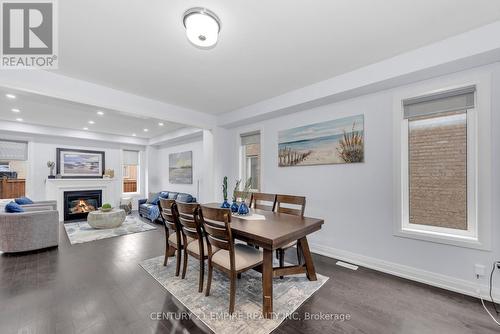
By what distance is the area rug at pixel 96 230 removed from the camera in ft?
13.7

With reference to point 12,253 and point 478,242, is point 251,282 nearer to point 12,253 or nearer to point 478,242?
point 478,242

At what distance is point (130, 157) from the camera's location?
7555 mm

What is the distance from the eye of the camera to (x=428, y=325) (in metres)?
1.75

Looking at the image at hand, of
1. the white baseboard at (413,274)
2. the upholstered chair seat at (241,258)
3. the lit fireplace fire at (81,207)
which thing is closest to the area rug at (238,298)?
the upholstered chair seat at (241,258)

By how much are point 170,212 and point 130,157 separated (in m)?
6.03

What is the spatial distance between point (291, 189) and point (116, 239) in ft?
11.7

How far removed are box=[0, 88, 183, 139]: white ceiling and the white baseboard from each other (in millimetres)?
4114

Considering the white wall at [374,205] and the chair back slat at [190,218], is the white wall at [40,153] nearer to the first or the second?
the chair back slat at [190,218]

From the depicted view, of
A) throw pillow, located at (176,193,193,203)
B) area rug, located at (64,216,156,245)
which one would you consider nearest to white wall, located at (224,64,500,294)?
throw pillow, located at (176,193,193,203)

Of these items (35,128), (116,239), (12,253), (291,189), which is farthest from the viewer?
(35,128)

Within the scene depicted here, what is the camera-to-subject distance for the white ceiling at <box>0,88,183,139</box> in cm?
384

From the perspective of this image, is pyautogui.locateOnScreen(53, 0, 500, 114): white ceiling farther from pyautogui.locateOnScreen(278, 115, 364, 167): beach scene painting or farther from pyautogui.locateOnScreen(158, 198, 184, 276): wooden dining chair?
pyautogui.locateOnScreen(158, 198, 184, 276): wooden dining chair

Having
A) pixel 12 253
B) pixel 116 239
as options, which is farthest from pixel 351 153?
pixel 12 253

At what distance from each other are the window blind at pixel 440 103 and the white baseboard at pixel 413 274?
185 cm
